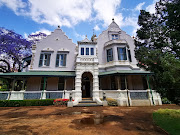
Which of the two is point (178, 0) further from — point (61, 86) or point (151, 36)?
point (61, 86)

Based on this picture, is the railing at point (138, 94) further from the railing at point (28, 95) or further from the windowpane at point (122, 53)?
the railing at point (28, 95)

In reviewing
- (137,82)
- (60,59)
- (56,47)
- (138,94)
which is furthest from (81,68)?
(137,82)

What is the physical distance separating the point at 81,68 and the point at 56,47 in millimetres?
6375

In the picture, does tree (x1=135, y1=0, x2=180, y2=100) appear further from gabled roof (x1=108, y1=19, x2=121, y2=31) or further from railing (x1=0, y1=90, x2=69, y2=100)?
railing (x1=0, y1=90, x2=69, y2=100)

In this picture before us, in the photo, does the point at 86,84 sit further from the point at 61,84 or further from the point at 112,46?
the point at 112,46

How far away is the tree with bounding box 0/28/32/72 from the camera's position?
17.2 m

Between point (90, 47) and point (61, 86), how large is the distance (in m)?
7.92

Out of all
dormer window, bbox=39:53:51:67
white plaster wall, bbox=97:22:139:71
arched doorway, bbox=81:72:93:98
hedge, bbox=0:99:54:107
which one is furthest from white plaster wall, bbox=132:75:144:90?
dormer window, bbox=39:53:51:67

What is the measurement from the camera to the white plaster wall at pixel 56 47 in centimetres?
1460

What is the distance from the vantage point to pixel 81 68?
1321 cm

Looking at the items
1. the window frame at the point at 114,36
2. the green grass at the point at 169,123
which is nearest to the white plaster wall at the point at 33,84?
the green grass at the point at 169,123

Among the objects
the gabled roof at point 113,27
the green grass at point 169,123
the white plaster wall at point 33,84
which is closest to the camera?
the green grass at point 169,123

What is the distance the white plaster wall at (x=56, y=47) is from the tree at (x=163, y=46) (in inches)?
404

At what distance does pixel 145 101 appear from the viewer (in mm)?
10570
